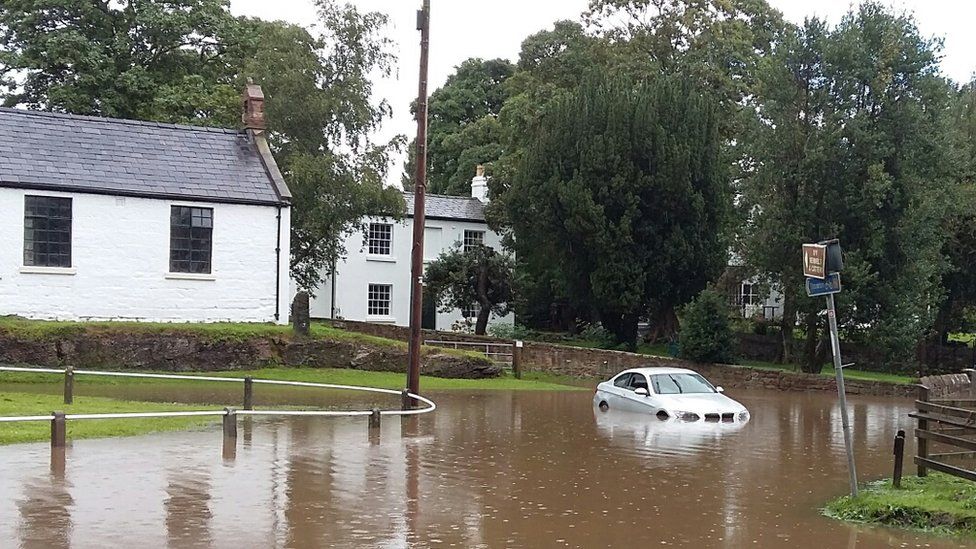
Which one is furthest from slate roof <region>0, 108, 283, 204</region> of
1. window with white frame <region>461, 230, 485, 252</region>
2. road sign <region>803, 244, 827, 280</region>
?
road sign <region>803, 244, 827, 280</region>

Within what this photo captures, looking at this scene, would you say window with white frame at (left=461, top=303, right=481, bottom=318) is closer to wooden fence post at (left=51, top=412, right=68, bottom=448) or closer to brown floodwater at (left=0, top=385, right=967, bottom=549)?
brown floodwater at (left=0, top=385, right=967, bottom=549)

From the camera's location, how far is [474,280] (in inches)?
1855

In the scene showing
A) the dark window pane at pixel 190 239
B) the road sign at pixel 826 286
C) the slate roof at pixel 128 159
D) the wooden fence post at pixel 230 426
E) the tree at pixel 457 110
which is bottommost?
the wooden fence post at pixel 230 426

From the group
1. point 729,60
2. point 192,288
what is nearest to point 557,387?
point 192,288

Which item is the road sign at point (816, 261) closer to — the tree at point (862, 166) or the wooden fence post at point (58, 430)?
the wooden fence post at point (58, 430)

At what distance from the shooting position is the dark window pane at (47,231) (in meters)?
30.5

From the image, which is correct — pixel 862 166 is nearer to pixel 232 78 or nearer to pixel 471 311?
pixel 471 311

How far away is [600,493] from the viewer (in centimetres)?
1347

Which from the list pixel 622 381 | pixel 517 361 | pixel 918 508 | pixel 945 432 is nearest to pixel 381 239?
pixel 517 361

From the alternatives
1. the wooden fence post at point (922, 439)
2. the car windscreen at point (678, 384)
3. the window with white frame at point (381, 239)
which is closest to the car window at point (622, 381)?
the car windscreen at point (678, 384)

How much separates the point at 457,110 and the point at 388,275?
22.3 m

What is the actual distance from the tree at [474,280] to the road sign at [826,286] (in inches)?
1326

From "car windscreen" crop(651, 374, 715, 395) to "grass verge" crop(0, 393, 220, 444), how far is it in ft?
30.5

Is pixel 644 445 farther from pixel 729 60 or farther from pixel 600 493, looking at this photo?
pixel 729 60
